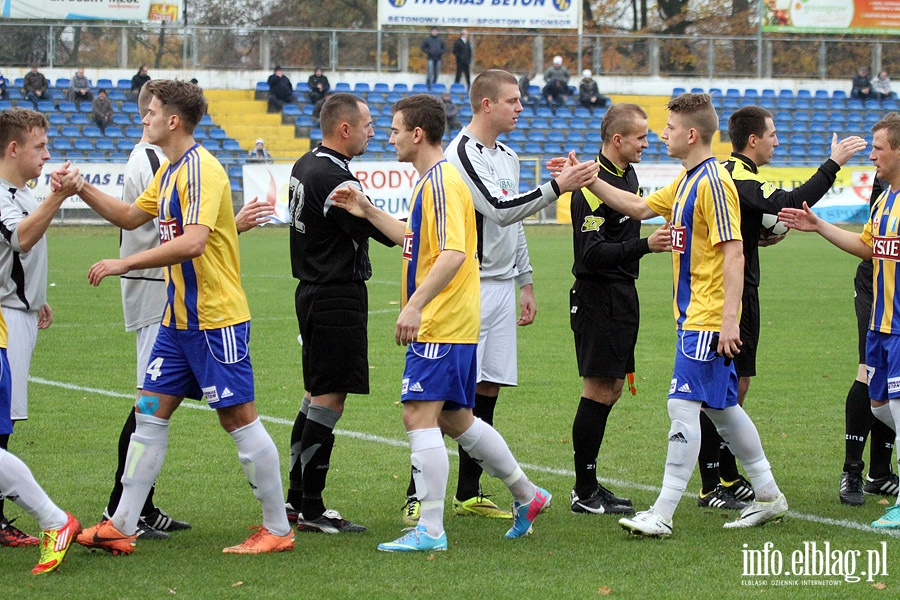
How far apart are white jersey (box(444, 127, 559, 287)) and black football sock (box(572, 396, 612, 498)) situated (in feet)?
2.87


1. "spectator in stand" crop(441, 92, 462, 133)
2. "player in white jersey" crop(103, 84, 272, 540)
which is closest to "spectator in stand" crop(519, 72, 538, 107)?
"spectator in stand" crop(441, 92, 462, 133)

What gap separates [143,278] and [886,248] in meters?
3.80

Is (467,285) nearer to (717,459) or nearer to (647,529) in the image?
(647,529)

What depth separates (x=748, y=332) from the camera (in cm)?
615

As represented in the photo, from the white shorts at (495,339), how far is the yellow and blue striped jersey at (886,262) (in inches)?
75.1

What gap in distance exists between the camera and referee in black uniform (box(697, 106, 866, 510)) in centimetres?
590

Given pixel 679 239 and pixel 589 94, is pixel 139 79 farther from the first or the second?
pixel 679 239

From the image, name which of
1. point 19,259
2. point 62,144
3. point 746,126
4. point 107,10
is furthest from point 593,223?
point 107,10

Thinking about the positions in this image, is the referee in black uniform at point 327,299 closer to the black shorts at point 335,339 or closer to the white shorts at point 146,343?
the black shorts at point 335,339

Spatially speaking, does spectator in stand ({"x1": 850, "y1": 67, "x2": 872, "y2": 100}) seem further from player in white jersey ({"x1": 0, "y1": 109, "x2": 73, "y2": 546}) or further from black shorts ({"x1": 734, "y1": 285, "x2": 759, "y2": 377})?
player in white jersey ({"x1": 0, "y1": 109, "x2": 73, "y2": 546})

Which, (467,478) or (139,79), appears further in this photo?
(139,79)

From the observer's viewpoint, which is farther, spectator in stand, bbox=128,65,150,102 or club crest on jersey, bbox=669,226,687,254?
spectator in stand, bbox=128,65,150,102

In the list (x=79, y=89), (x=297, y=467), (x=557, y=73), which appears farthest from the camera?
(x=557, y=73)

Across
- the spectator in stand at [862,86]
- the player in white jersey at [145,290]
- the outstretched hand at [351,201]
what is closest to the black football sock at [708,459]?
the outstretched hand at [351,201]
